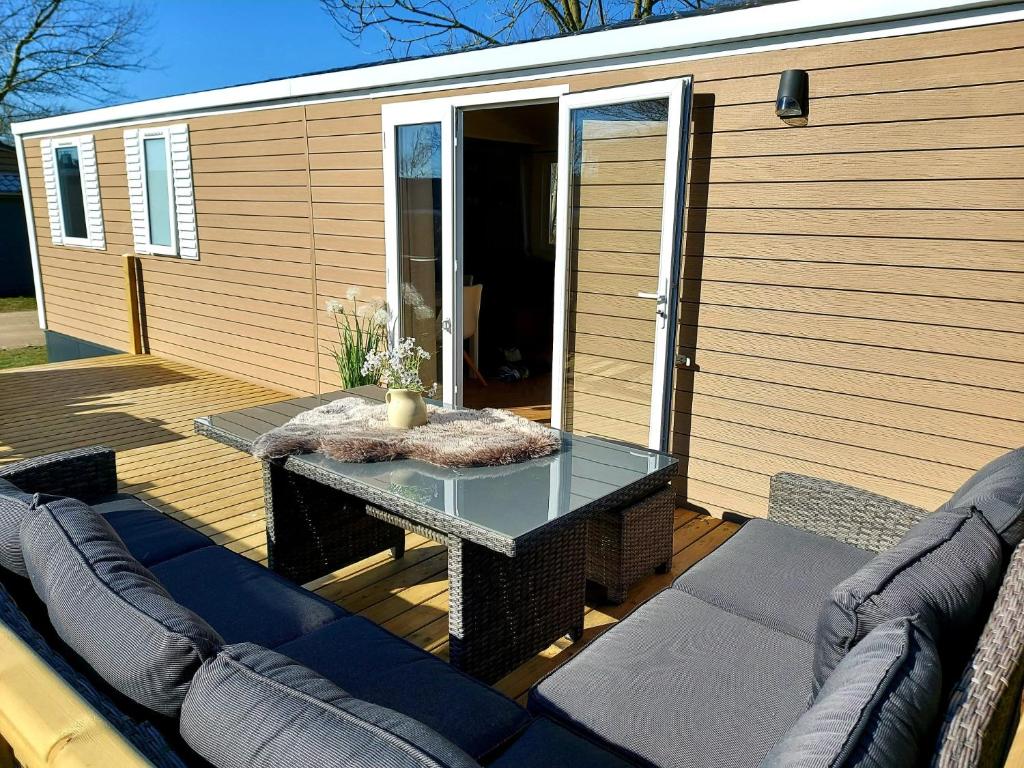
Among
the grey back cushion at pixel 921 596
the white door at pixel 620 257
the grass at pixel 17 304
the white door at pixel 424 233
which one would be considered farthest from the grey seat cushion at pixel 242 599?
the grass at pixel 17 304

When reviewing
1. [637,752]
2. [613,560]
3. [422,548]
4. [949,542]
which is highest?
[949,542]

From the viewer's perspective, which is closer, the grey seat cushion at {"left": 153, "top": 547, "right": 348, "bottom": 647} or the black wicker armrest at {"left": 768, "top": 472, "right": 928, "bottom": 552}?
the grey seat cushion at {"left": 153, "top": 547, "right": 348, "bottom": 647}

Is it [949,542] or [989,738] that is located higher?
[949,542]

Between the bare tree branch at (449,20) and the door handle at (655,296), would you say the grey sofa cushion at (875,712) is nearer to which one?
the door handle at (655,296)

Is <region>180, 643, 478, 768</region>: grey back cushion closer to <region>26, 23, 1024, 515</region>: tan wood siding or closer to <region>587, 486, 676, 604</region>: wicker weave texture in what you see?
<region>587, 486, 676, 604</region>: wicker weave texture

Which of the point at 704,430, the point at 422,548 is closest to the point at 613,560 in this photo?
the point at 422,548

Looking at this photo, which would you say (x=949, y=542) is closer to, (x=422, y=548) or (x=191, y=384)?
(x=422, y=548)

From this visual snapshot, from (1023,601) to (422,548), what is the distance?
2364 millimetres

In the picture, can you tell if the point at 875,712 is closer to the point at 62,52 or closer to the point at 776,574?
the point at 776,574

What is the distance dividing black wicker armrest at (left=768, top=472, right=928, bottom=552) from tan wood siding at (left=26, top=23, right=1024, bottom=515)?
0.88m

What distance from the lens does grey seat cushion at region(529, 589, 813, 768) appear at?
1423 mm

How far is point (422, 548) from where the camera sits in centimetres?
323

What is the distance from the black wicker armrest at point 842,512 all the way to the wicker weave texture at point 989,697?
95cm

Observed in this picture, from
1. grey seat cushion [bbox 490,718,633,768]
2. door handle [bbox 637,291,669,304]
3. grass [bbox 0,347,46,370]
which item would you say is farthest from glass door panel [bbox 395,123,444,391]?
grass [bbox 0,347,46,370]
